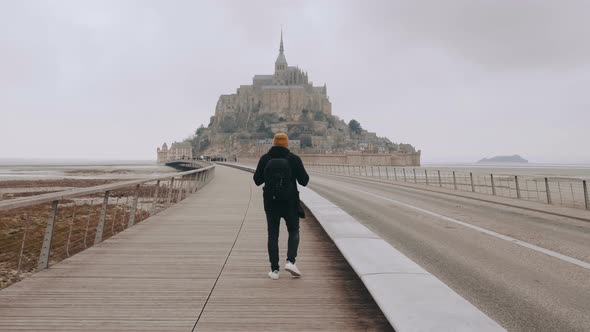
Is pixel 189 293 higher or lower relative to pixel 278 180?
lower

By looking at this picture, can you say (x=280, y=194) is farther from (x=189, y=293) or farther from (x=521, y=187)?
(x=521, y=187)

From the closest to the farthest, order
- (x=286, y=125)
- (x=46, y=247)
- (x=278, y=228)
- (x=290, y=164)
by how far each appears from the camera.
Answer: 1. (x=278, y=228)
2. (x=290, y=164)
3. (x=46, y=247)
4. (x=286, y=125)

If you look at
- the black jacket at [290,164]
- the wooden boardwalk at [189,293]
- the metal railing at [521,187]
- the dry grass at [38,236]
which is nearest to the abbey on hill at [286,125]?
the metal railing at [521,187]

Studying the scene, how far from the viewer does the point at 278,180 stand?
4852 millimetres

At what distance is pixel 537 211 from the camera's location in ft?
39.2

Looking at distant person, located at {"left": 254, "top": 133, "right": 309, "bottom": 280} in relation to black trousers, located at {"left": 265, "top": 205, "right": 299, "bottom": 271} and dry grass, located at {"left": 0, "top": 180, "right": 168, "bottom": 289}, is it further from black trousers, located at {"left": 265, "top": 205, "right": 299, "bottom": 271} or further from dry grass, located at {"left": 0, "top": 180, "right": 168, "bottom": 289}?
dry grass, located at {"left": 0, "top": 180, "right": 168, "bottom": 289}

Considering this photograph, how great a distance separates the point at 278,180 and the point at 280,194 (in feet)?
0.56

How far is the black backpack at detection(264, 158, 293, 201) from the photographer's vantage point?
15.9 feet

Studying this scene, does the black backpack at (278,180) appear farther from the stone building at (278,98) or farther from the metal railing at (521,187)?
the stone building at (278,98)

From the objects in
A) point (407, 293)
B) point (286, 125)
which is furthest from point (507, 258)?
point (286, 125)

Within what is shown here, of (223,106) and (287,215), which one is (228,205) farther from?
(223,106)

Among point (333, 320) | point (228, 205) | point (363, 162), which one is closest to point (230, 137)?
point (363, 162)

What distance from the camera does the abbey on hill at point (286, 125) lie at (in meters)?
154

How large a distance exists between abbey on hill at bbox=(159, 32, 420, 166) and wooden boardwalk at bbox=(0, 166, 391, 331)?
137062mm
